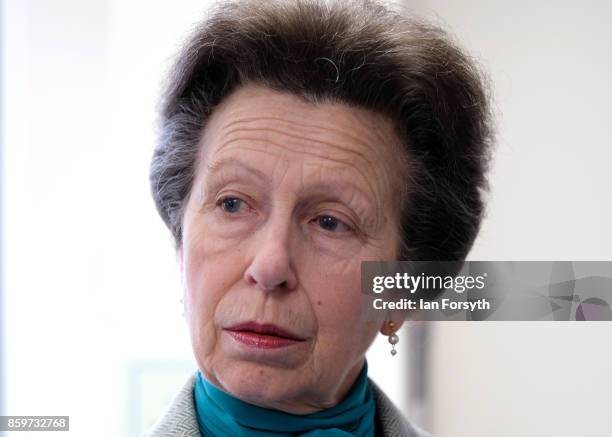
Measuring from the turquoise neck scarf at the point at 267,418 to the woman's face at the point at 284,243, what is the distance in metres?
0.02

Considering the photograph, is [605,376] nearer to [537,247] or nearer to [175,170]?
[537,247]

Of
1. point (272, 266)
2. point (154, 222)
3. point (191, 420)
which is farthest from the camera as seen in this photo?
point (154, 222)

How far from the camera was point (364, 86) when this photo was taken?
990 millimetres

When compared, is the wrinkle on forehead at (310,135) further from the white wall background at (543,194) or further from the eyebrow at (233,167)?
the white wall background at (543,194)

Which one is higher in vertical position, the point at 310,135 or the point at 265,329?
the point at 310,135

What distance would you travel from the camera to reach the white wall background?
122 centimetres

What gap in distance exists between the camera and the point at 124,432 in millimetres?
1396

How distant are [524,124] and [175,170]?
61cm

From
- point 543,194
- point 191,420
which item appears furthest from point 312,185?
point 543,194

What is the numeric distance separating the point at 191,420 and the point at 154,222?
18.2 inches

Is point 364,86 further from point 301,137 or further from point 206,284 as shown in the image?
point 206,284

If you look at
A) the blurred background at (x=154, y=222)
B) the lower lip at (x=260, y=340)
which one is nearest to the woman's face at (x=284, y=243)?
the lower lip at (x=260, y=340)

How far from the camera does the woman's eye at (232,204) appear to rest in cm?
97

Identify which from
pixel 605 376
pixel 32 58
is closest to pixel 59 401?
pixel 32 58
